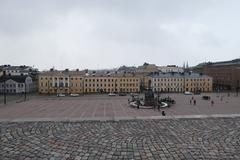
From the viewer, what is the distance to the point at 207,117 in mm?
21016

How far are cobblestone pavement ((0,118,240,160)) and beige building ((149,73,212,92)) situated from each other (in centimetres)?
6053

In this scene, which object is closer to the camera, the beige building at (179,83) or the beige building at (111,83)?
the beige building at (111,83)

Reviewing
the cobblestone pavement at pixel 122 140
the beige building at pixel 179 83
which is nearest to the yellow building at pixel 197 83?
→ the beige building at pixel 179 83

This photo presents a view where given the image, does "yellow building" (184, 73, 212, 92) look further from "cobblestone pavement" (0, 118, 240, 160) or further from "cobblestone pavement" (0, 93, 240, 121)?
"cobblestone pavement" (0, 118, 240, 160)

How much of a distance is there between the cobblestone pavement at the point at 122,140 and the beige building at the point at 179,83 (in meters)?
60.5

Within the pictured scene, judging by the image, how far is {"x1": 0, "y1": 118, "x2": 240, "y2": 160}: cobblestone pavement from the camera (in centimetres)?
1192

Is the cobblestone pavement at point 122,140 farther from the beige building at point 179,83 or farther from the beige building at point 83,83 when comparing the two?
the beige building at point 179,83

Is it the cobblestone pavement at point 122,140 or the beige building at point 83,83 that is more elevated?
the beige building at point 83,83

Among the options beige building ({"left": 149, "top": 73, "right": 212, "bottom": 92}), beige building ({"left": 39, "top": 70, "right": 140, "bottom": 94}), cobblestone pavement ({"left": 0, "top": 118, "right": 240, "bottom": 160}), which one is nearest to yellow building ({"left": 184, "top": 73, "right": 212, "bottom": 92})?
beige building ({"left": 149, "top": 73, "right": 212, "bottom": 92})

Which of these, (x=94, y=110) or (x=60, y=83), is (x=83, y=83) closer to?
(x=60, y=83)

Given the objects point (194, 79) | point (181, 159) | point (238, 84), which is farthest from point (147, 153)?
point (238, 84)

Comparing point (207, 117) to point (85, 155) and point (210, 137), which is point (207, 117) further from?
point (85, 155)

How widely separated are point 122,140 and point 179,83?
69.2 m

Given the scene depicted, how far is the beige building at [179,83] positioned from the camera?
80.0m
